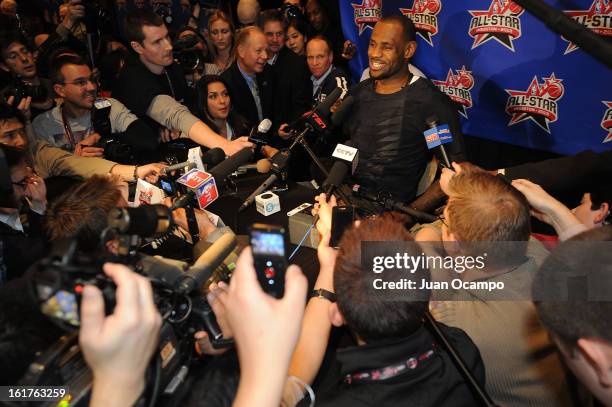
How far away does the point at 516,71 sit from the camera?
9.07 feet

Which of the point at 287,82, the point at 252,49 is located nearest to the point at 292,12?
the point at 287,82

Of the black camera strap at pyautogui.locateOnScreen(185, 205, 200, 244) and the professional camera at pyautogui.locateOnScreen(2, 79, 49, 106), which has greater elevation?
the professional camera at pyautogui.locateOnScreen(2, 79, 49, 106)

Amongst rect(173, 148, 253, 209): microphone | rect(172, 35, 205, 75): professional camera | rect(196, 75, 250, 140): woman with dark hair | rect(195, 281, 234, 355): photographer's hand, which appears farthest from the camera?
rect(172, 35, 205, 75): professional camera

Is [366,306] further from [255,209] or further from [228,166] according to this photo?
[255,209]

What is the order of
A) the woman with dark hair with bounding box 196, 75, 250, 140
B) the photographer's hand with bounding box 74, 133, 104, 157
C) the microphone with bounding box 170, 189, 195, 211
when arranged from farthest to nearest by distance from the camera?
the woman with dark hair with bounding box 196, 75, 250, 140
the photographer's hand with bounding box 74, 133, 104, 157
the microphone with bounding box 170, 189, 195, 211

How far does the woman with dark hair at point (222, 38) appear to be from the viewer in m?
3.99

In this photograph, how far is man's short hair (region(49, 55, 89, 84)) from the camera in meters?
2.95

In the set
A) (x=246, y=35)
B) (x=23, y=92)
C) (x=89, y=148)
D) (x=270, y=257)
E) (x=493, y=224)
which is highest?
(x=270, y=257)

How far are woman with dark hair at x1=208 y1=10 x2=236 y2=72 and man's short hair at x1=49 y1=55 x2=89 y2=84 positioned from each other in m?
1.32

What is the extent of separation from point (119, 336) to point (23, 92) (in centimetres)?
290

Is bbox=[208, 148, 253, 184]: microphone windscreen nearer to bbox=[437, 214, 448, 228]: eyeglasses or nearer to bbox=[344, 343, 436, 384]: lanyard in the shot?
bbox=[437, 214, 448, 228]: eyeglasses

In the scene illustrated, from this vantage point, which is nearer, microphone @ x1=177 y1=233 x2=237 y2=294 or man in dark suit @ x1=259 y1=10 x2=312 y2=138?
microphone @ x1=177 y1=233 x2=237 y2=294

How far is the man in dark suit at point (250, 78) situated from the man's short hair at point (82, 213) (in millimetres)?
2110

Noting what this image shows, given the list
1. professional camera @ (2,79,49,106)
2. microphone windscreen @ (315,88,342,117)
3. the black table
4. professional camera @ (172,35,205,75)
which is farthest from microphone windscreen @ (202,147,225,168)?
professional camera @ (172,35,205,75)
